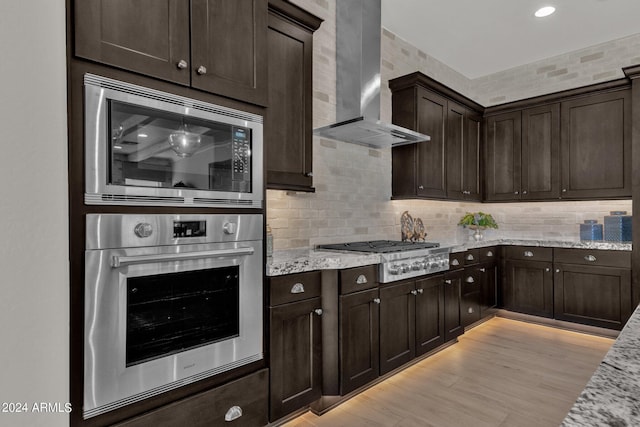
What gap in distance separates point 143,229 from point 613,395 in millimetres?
1545

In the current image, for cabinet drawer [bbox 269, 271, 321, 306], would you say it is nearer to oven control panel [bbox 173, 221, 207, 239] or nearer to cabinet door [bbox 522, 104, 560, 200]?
oven control panel [bbox 173, 221, 207, 239]

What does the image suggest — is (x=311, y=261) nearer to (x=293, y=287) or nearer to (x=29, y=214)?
(x=293, y=287)

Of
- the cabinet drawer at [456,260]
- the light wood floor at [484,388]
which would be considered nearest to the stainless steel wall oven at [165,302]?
Answer: the light wood floor at [484,388]

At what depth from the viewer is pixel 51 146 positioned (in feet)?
1.12

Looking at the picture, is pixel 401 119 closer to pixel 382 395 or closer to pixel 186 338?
pixel 382 395

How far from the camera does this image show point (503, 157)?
4.68 metres

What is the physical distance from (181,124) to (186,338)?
3.27 ft

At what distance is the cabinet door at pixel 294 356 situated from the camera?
2.01 meters

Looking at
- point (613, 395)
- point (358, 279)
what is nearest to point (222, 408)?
point (358, 279)

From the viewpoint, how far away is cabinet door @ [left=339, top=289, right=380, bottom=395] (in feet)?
7.61

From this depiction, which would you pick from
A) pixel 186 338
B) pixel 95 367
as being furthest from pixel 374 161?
pixel 95 367

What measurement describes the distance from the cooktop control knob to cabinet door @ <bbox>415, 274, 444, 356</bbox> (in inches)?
81.9

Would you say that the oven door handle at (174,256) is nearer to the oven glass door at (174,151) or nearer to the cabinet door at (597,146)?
the oven glass door at (174,151)

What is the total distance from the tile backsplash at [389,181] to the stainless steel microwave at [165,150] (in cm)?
83
